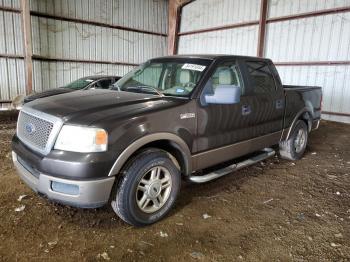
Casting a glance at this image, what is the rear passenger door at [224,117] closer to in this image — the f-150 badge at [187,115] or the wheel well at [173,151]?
the f-150 badge at [187,115]

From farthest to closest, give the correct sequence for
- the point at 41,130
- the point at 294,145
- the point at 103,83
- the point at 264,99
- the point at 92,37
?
the point at 92,37, the point at 103,83, the point at 294,145, the point at 264,99, the point at 41,130

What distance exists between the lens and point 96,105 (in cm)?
274

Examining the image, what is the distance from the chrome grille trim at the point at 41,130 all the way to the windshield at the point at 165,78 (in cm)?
114

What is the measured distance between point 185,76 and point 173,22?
38.3 ft

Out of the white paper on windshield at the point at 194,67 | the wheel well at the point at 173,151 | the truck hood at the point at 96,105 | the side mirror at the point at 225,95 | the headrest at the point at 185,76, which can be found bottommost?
the wheel well at the point at 173,151

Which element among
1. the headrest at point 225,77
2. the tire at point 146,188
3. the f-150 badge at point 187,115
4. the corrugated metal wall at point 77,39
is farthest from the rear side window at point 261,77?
the corrugated metal wall at point 77,39

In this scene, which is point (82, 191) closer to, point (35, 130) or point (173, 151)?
point (35, 130)

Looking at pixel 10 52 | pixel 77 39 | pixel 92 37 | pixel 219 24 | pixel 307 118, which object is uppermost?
pixel 219 24

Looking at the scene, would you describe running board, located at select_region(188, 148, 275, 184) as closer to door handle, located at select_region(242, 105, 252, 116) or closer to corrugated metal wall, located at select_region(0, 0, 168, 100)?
door handle, located at select_region(242, 105, 252, 116)

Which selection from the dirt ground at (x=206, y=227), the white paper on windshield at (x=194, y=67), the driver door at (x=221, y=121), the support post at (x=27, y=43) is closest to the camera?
the dirt ground at (x=206, y=227)

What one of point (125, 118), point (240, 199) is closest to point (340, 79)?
point (240, 199)

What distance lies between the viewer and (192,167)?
3234mm

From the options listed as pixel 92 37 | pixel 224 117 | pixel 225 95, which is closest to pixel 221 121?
pixel 224 117

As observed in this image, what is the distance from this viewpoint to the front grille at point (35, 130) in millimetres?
2585
